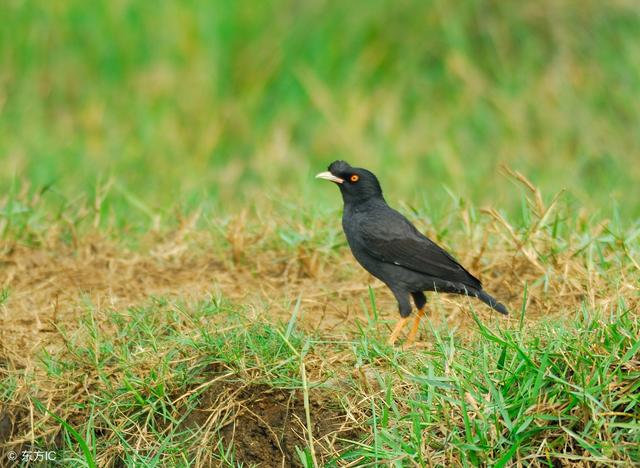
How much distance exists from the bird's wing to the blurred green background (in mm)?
3725

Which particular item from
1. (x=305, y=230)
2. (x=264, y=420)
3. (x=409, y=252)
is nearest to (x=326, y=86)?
(x=305, y=230)

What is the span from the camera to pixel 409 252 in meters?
5.43

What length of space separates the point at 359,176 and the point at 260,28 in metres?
4.71

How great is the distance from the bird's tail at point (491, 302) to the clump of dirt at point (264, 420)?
44.8 inches

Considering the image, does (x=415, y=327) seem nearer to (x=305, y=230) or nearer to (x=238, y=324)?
(x=238, y=324)

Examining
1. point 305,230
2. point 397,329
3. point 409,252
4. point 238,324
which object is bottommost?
point 305,230

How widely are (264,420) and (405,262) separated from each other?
1249 millimetres

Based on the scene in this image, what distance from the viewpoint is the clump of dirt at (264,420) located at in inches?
173

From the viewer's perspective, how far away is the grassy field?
4.28m

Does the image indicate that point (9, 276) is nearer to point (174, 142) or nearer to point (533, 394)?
point (533, 394)
